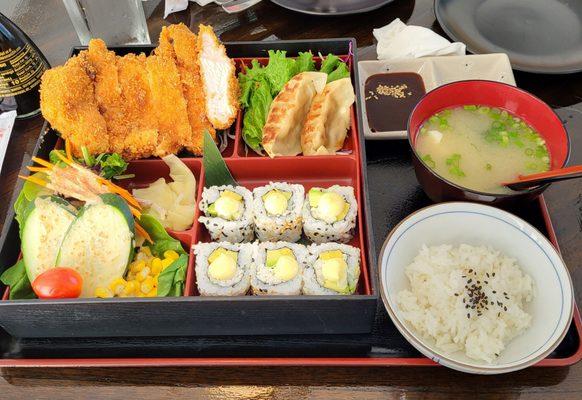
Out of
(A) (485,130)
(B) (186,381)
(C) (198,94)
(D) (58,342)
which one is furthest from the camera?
(C) (198,94)

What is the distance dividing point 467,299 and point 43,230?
5.13ft

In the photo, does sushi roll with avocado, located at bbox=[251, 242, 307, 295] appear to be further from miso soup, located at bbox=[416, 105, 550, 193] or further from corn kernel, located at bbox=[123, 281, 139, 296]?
miso soup, located at bbox=[416, 105, 550, 193]

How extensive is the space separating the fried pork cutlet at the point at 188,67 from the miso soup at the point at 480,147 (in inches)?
38.1

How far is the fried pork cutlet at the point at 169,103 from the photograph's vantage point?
2246 mm

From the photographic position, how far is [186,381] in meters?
1.76

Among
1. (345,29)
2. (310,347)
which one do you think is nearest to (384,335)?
(310,347)

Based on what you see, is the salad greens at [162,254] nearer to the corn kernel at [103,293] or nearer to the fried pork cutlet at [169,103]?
the corn kernel at [103,293]

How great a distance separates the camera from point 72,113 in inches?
85.0

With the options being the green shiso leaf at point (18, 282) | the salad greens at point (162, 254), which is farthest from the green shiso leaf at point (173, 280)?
the green shiso leaf at point (18, 282)

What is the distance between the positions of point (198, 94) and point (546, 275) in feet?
5.28

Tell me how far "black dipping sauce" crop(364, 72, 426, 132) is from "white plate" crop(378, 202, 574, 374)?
0.65 meters

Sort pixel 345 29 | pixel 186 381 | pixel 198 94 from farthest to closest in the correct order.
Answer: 1. pixel 345 29
2. pixel 198 94
3. pixel 186 381

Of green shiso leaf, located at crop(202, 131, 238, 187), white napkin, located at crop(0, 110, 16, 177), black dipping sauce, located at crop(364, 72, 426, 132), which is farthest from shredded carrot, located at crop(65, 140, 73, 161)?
black dipping sauce, located at crop(364, 72, 426, 132)

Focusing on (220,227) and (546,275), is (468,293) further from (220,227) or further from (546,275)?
(220,227)
